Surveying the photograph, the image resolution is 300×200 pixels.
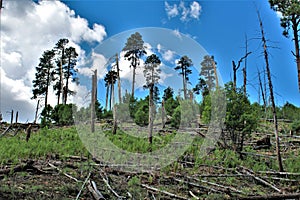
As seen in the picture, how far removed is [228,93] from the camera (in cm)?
1270

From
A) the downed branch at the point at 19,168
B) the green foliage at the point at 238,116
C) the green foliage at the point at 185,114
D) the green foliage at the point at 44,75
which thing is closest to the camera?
the downed branch at the point at 19,168

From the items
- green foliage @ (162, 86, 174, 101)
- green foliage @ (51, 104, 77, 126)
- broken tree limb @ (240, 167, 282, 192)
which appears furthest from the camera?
green foliage @ (51, 104, 77, 126)

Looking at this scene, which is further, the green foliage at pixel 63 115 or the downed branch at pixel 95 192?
the green foliage at pixel 63 115

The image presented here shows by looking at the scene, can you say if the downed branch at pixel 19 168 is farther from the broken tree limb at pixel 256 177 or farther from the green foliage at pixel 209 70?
the green foliage at pixel 209 70

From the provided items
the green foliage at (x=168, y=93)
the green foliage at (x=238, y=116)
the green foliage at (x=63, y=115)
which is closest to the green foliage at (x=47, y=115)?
the green foliage at (x=63, y=115)

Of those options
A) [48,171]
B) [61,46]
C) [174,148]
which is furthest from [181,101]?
[61,46]

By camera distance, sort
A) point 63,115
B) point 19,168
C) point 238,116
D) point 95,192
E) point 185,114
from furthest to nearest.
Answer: point 63,115 → point 185,114 → point 238,116 → point 19,168 → point 95,192

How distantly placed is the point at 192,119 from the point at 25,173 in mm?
13647

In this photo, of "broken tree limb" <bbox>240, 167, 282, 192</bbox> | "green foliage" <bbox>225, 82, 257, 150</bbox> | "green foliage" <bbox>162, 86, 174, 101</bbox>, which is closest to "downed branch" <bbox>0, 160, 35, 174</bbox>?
"broken tree limb" <bbox>240, 167, 282, 192</bbox>

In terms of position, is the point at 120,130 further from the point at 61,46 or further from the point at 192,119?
the point at 61,46

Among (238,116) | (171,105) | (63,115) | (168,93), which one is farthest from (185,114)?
(63,115)

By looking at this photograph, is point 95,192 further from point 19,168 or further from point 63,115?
point 63,115

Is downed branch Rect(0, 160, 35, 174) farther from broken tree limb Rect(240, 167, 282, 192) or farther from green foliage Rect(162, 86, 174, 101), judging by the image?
green foliage Rect(162, 86, 174, 101)

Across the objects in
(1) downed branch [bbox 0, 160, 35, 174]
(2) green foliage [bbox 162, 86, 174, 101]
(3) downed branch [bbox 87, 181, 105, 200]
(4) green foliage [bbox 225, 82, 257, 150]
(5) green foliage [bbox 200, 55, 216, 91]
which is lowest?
(3) downed branch [bbox 87, 181, 105, 200]
